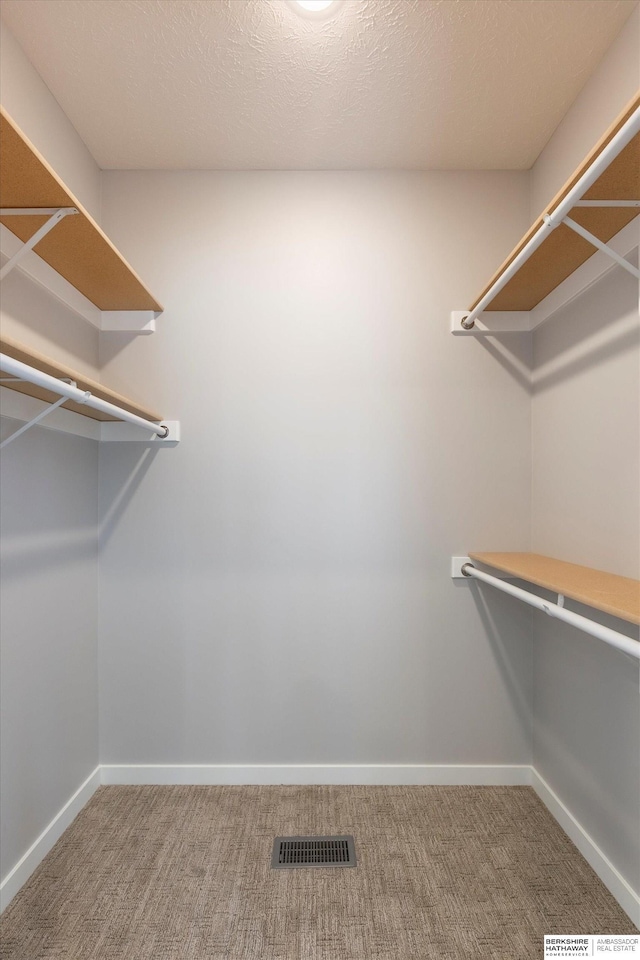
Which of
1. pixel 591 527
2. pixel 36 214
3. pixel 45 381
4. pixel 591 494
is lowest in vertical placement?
pixel 591 527

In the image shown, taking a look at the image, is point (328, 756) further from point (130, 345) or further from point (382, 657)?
point (130, 345)

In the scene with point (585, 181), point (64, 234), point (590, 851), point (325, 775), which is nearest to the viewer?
point (585, 181)

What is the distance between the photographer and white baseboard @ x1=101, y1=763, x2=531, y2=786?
2.40 metres

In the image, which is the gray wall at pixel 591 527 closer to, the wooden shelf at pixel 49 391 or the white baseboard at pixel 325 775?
the white baseboard at pixel 325 775

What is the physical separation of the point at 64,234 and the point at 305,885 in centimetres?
204

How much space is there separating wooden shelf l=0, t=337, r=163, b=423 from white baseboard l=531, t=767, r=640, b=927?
2005 mm

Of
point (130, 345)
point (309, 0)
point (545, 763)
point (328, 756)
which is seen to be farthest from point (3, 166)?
point (545, 763)

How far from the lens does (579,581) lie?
1.65 meters

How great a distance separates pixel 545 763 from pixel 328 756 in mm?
839

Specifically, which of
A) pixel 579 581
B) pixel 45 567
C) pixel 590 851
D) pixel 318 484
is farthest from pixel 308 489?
pixel 590 851

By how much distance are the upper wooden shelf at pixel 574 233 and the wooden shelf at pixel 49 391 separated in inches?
47.5

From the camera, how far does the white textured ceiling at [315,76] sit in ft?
5.50

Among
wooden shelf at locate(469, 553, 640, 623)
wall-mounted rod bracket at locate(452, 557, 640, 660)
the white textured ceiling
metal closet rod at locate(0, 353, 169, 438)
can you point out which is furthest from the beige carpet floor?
the white textured ceiling

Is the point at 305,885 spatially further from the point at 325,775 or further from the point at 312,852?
the point at 325,775
